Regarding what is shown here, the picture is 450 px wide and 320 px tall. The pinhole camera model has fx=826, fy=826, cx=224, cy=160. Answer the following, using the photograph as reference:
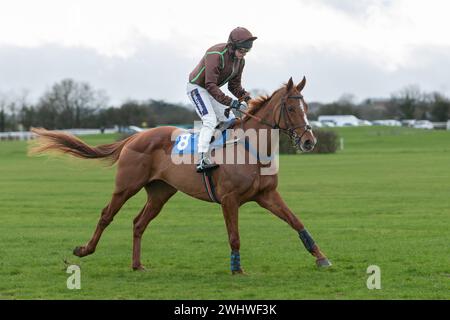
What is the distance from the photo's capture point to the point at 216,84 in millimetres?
11234

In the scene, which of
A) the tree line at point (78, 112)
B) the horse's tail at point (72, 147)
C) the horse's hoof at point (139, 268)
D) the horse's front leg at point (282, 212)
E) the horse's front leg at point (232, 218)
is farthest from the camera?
the tree line at point (78, 112)

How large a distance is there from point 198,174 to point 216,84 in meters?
1.31

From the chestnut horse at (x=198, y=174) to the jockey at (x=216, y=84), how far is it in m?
0.31

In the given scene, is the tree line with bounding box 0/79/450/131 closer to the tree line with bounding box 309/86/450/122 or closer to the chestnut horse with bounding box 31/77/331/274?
the tree line with bounding box 309/86/450/122

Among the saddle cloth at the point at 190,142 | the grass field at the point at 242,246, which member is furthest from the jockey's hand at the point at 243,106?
the grass field at the point at 242,246

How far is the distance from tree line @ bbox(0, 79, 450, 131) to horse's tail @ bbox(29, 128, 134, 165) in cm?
9012

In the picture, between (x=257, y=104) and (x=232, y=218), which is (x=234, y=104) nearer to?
(x=257, y=104)

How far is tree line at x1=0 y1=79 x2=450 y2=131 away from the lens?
116188 millimetres

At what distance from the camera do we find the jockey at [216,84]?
11.1 meters

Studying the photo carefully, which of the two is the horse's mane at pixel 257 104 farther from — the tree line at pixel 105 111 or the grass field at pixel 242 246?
the tree line at pixel 105 111

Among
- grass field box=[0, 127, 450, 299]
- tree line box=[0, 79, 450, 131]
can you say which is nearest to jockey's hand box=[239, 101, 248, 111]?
grass field box=[0, 127, 450, 299]

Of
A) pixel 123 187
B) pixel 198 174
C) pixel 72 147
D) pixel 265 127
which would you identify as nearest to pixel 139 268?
pixel 123 187
